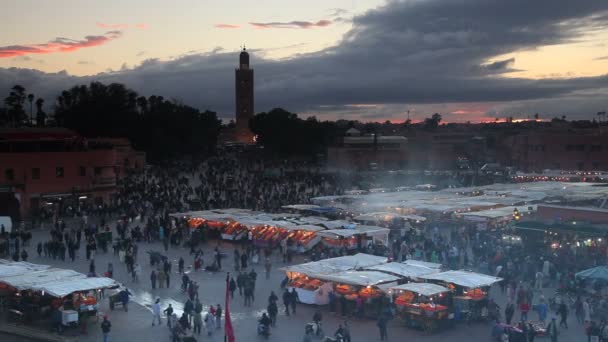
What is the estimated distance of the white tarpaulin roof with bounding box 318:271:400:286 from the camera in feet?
52.3

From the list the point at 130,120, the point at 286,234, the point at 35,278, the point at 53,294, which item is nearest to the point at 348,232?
the point at 286,234

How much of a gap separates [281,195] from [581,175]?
23.5m

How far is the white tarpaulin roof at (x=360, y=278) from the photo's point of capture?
15953 mm

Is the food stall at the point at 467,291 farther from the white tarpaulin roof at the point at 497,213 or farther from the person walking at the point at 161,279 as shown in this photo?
the white tarpaulin roof at the point at 497,213

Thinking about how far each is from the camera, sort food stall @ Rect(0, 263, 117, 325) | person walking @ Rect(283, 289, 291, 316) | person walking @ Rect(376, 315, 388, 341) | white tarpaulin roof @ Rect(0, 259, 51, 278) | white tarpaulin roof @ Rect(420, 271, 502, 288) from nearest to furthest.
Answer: person walking @ Rect(376, 315, 388, 341) → food stall @ Rect(0, 263, 117, 325) → white tarpaulin roof @ Rect(420, 271, 502, 288) → white tarpaulin roof @ Rect(0, 259, 51, 278) → person walking @ Rect(283, 289, 291, 316)

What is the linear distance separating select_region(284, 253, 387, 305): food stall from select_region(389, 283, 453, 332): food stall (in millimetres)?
2150

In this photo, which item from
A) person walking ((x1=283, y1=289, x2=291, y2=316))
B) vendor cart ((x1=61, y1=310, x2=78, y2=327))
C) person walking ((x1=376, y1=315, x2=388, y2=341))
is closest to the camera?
person walking ((x1=376, y1=315, x2=388, y2=341))

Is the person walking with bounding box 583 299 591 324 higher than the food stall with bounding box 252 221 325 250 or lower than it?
lower

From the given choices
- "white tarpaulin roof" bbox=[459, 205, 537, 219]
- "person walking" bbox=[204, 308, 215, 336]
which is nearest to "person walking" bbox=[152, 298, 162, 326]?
"person walking" bbox=[204, 308, 215, 336]

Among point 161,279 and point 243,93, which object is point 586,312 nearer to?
point 161,279

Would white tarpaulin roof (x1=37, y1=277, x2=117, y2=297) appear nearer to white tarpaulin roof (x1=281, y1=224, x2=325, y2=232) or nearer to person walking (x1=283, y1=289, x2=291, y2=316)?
person walking (x1=283, y1=289, x2=291, y2=316)

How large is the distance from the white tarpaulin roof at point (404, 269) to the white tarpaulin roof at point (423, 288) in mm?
1063

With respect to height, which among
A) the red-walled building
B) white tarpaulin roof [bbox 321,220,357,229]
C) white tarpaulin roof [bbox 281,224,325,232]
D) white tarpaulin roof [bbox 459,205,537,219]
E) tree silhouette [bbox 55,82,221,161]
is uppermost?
tree silhouette [bbox 55,82,221,161]

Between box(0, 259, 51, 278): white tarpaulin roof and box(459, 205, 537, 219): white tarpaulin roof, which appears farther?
box(459, 205, 537, 219): white tarpaulin roof
